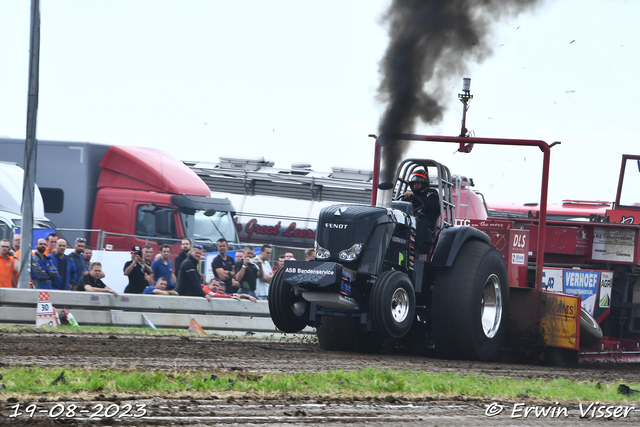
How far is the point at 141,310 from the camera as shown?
38.7 ft

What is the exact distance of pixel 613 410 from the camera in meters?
5.62

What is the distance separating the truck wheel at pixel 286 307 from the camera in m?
8.32

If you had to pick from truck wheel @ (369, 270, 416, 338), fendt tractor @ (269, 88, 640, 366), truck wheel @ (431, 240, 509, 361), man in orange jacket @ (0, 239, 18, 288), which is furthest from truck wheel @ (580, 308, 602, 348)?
man in orange jacket @ (0, 239, 18, 288)

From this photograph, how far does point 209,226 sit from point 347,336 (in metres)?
9.68

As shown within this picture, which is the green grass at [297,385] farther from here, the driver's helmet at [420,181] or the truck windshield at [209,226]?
the truck windshield at [209,226]

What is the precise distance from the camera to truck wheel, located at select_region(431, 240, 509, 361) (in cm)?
851

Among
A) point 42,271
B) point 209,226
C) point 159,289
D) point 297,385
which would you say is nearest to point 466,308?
point 297,385

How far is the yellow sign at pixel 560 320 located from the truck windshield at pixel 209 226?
10409 mm

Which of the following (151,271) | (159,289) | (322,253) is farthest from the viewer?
(151,271)

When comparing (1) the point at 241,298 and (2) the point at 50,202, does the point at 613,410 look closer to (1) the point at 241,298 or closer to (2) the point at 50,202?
(1) the point at 241,298

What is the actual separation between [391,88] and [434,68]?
2.01 ft

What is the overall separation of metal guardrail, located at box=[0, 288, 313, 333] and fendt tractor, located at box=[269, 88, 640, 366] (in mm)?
3064
